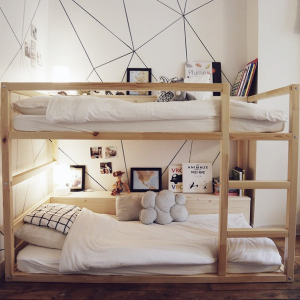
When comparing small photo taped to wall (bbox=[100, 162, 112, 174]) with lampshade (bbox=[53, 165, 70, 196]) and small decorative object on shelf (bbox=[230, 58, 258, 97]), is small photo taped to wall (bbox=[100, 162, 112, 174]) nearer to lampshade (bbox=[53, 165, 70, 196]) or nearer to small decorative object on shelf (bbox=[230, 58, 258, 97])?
lampshade (bbox=[53, 165, 70, 196])

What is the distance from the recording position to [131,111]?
1.79 meters

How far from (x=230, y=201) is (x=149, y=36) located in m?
1.72

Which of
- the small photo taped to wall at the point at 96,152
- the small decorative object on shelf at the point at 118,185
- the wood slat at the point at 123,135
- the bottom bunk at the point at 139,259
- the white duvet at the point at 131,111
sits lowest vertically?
the bottom bunk at the point at 139,259

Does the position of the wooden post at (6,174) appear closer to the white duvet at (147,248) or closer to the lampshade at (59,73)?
the white duvet at (147,248)

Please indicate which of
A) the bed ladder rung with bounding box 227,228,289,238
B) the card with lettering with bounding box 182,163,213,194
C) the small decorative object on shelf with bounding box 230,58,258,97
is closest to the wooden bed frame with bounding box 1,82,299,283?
the bed ladder rung with bounding box 227,228,289,238

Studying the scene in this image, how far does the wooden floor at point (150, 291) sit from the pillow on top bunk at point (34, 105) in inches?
42.0

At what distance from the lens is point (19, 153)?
2238mm

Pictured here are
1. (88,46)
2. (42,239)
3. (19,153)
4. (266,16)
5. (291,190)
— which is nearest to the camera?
(291,190)

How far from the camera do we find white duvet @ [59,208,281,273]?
185 cm

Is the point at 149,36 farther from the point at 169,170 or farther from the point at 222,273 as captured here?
the point at 222,273

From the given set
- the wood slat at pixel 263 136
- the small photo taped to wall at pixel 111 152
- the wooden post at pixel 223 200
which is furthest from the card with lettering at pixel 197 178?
the wood slat at pixel 263 136

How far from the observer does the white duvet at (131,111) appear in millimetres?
1790

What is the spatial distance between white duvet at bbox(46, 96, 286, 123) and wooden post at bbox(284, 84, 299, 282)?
0.26 ft

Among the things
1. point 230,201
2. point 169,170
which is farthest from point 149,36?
point 230,201
